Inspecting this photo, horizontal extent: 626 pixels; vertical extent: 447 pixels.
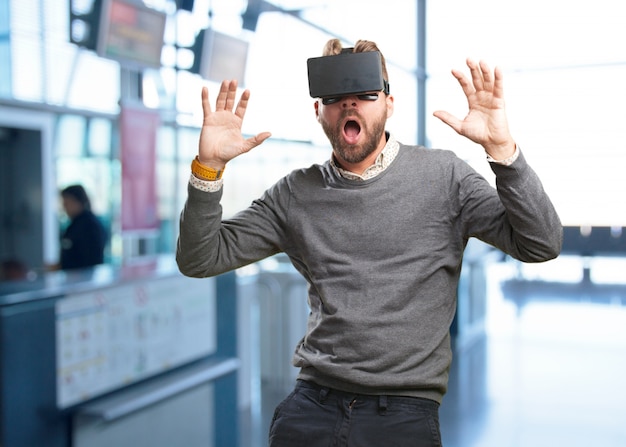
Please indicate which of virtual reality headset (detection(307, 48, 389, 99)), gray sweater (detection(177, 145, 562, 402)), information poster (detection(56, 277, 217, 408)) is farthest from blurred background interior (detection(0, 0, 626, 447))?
gray sweater (detection(177, 145, 562, 402))

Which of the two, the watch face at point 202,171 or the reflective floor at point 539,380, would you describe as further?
the reflective floor at point 539,380

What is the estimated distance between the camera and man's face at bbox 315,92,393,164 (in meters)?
1.68

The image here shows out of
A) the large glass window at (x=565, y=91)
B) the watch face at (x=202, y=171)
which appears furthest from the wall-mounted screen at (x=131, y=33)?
the large glass window at (x=565, y=91)

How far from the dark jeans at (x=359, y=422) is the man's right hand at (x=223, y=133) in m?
0.58

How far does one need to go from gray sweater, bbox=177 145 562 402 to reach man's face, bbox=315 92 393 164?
75 mm

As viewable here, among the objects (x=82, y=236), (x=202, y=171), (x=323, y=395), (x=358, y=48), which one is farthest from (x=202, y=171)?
(x=82, y=236)

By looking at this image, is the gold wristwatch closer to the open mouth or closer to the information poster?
the open mouth

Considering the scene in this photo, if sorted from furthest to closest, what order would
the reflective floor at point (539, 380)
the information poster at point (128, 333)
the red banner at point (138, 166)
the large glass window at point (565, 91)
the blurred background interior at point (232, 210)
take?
the large glass window at point (565, 91) < the red banner at point (138, 166) < the reflective floor at point (539, 380) < the blurred background interior at point (232, 210) < the information poster at point (128, 333)

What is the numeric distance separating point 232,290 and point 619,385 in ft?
10.4

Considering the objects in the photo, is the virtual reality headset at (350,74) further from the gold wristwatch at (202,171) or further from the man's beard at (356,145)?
the gold wristwatch at (202,171)

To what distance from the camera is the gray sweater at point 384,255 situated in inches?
63.7

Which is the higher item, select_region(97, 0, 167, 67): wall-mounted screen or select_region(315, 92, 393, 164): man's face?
select_region(97, 0, 167, 67): wall-mounted screen

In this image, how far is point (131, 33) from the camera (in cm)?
519

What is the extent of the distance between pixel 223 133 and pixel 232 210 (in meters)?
6.56
